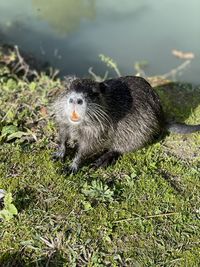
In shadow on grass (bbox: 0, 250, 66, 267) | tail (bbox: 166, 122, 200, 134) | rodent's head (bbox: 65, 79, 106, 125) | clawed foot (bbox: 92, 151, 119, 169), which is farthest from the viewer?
tail (bbox: 166, 122, 200, 134)

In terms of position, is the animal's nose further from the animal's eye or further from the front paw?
the front paw

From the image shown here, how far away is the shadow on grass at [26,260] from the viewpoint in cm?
265

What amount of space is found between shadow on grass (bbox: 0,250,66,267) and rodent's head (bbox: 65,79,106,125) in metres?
0.90

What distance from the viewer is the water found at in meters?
6.84

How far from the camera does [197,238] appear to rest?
9.41ft

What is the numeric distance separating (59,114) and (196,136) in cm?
111

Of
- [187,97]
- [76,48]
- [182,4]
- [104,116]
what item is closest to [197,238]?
[104,116]

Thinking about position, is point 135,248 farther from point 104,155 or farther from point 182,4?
point 182,4

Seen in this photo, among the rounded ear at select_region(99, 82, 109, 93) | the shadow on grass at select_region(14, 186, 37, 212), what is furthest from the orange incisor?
the shadow on grass at select_region(14, 186, 37, 212)

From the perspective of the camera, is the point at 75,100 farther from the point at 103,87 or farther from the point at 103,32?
the point at 103,32

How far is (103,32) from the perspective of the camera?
24.5 ft

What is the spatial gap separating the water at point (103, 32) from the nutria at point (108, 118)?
9.22 ft

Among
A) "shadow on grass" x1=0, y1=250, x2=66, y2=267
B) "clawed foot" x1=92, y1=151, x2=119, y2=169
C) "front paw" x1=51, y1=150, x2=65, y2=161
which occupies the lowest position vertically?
"shadow on grass" x1=0, y1=250, x2=66, y2=267

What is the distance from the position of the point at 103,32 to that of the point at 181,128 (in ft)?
13.4
